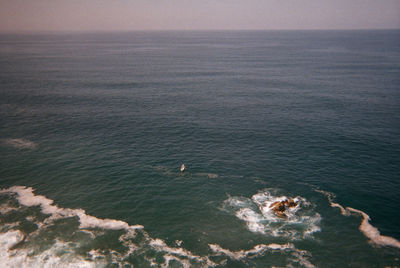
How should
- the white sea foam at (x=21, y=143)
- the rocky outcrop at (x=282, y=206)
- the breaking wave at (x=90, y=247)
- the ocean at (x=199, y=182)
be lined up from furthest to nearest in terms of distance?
1. the white sea foam at (x=21, y=143)
2. the rocky outcrop at (x=282, y=206)
3. the ocean at (x=199, y=182)
4. the breaking wave at (x=90, y=247)

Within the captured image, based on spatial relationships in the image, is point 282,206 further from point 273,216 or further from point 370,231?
point 370,231

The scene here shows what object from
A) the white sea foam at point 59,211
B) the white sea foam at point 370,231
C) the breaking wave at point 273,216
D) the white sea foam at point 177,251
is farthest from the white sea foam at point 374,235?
the white sea foam at point 59,211

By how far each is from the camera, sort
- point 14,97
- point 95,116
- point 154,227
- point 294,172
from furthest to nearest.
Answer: point 14,97, point 95,116, point 294,172, point 154,227

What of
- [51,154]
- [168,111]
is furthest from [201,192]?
[168,111]

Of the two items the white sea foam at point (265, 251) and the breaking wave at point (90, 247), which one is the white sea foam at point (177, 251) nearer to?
the breaking wave at point (90, 247)

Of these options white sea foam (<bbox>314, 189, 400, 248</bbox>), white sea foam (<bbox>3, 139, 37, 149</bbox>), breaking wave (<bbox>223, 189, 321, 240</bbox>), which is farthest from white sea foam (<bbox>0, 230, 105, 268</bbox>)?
white sea foam (<bbox>314, 189, 400, 248</bbox>)

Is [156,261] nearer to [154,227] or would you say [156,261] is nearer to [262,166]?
[154,227]
